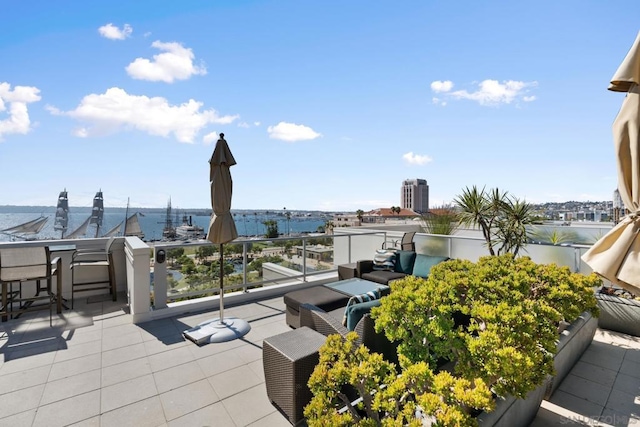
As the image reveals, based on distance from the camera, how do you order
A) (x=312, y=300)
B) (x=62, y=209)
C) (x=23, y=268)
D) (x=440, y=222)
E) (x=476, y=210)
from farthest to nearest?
(x=62, y=209), (x=440, y=222), (x=476, y=210), (x=23, y=268), (x=312, y=300)

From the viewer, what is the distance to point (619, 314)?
4.14 m

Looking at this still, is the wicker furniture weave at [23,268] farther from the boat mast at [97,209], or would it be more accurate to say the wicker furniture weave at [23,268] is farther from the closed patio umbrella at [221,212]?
the boat mast at [97,209]

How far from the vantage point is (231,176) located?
4137mm

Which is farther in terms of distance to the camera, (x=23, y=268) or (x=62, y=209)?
(x=62, y=209)

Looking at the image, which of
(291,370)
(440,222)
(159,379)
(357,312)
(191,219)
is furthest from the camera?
(191,219)

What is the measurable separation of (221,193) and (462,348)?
11.1 ft

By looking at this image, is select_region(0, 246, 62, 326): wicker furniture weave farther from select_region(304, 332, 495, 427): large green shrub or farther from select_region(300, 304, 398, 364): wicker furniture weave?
select_region(304, 332, 495, 427): large green shrub

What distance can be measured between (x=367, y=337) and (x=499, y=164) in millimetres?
15644

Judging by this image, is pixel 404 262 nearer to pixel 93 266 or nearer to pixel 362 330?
pixel 362 330

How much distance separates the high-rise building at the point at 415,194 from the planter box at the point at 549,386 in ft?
214

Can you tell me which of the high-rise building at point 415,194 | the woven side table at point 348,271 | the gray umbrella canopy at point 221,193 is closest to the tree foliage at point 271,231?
the woven side table at point 348,271

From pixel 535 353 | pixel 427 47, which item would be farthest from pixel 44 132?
pixel 535 353

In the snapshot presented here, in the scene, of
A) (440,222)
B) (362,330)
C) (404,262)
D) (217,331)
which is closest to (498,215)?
(404,262)

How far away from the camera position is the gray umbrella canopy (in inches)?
157
